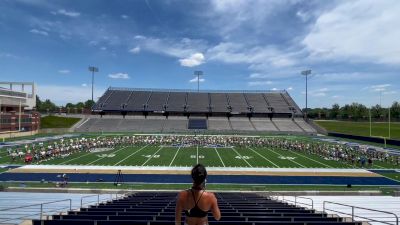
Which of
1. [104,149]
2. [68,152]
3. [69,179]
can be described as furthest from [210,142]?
[69,179]

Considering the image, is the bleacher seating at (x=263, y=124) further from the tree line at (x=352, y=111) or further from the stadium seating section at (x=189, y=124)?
the tree line at (x=352, y=111)

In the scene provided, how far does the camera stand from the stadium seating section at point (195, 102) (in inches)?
3091

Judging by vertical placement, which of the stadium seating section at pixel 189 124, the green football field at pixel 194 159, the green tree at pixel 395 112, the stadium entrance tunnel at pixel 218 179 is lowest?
the stadium entrance tunnel at pixel 218 179

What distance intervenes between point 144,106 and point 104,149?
43760mm

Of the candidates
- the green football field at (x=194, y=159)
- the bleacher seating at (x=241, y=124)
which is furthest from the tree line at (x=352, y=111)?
the green football field at (x=194, y=159)

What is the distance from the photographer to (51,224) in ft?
18.7

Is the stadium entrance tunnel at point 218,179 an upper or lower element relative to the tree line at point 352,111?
lower

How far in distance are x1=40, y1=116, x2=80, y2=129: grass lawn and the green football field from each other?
118ft

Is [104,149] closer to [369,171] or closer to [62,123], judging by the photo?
[369,171]

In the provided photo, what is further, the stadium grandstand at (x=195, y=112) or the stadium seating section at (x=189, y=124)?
the stadium grandstand at (x=195, y=112)

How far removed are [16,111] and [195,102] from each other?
40.4 meters

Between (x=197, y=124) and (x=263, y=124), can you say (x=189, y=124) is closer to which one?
(x=197, y=124)

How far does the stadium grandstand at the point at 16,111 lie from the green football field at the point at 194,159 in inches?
822

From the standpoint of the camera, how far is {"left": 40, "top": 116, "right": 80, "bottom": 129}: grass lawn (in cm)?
6678
